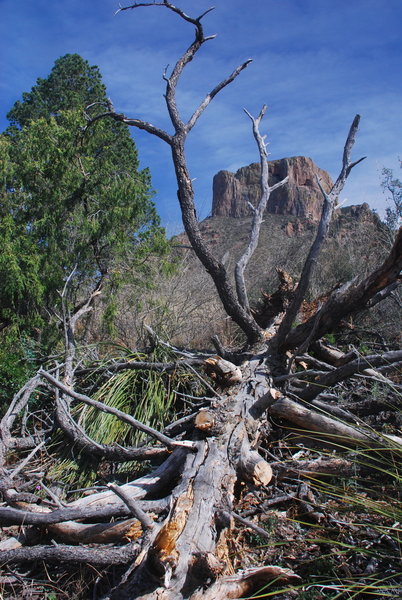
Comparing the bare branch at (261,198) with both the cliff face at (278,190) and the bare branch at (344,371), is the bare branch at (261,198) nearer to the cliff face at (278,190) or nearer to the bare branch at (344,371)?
the bare branch at (344,371)

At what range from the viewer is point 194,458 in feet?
12.6

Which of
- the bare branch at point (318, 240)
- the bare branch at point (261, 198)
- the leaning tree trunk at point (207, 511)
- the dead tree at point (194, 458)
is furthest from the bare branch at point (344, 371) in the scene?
the bare branch at point (261, 198)

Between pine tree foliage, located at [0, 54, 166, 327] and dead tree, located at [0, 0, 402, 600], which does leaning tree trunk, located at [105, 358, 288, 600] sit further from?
pine tree foliage, located at [0, 54, 166, 327]

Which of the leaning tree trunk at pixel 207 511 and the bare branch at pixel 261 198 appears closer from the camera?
the leaning tree trunk at pixel 207 511

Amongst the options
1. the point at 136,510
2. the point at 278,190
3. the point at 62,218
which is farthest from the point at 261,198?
the point at 278,190

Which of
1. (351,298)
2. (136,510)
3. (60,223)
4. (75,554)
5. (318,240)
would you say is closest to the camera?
(136,510)

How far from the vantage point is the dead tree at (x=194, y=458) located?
2.88 m

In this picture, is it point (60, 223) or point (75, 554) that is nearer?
point (75, 554)

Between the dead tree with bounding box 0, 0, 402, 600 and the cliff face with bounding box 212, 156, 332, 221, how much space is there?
25.7 m

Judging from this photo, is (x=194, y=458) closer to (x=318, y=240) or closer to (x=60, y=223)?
(x=318, y=240)

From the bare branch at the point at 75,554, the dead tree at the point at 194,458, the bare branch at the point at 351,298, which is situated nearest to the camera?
Result: the dead tree at the point at 194,458

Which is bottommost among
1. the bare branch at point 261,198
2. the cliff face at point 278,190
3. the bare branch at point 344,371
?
the bare branch at point 344,371

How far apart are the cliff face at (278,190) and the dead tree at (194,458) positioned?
25661mm

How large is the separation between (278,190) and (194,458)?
1361 inches
